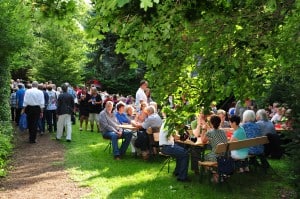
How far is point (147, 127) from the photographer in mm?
11406

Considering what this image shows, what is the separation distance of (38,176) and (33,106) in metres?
4.83

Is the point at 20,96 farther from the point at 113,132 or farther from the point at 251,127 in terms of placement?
the point at 251,127

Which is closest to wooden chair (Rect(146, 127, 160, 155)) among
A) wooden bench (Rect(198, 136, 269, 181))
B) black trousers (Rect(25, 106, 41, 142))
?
wooden bench (Rect(198, 136, 269, 181))

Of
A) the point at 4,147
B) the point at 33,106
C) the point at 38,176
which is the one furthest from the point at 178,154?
the point at 33,106

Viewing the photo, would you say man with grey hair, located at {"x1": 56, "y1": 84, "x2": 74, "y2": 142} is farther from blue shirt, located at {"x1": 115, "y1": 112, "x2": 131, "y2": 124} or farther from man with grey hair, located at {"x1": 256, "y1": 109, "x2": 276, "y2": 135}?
man with grey hair, located at {"x1": 256, "y1": 109, "x2": 276, "y2": 135}

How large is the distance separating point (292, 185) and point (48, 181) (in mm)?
5142

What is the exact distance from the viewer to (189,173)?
10117 millimetres

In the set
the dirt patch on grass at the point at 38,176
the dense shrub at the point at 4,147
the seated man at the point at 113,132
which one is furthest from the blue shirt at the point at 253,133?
the dense shrub at the point at 4,147

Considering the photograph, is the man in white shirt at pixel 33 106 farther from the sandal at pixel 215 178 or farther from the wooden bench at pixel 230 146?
the sandal at pixel 215 178

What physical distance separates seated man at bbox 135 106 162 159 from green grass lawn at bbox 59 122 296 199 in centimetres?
39

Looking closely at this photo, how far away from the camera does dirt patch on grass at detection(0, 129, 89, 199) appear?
335 inches

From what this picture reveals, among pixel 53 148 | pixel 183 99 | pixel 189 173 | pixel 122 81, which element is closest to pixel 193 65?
pixel 183 99

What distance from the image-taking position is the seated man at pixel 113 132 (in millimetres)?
11859

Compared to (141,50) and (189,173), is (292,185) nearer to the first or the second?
(189,173)
